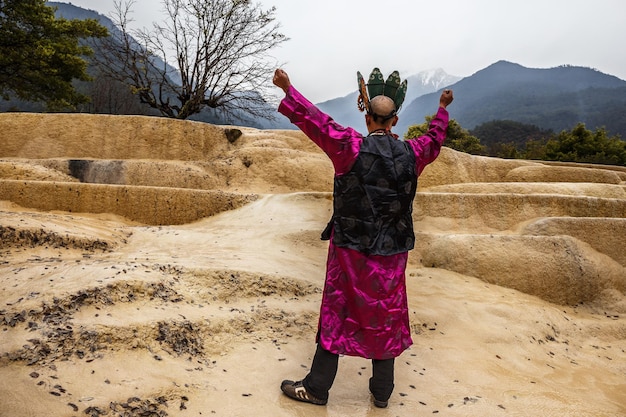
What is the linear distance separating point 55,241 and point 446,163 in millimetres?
8101

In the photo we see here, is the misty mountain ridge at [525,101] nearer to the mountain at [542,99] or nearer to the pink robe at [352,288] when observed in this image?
the mountain at [542,99]

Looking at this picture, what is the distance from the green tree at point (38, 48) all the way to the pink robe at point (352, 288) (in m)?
14.5

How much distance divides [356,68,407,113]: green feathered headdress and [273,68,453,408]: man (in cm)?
9

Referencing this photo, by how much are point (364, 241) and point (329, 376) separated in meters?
0.74

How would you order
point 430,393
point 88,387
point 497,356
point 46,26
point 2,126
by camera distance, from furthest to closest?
point 46,26
point 2,126
point 497,356
point 430,393
point 88,387

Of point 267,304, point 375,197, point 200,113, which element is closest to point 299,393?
point 375,197

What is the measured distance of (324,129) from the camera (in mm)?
1851

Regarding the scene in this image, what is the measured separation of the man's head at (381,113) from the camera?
1973mm

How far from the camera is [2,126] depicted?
8.64m

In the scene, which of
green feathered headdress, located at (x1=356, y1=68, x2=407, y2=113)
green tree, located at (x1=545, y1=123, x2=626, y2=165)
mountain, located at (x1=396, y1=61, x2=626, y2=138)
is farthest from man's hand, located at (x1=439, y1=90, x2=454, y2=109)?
mountain, located at (x1=396, y1=61, x2=626, y2=138)

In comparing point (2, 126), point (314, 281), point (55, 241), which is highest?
point (2, 126)

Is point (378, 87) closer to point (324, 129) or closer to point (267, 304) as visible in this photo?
point (324, 129)

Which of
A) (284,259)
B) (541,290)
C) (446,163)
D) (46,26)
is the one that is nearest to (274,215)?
(284,259)

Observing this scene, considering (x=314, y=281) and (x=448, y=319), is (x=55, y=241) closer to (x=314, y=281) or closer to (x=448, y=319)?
(x=314, y=281)
